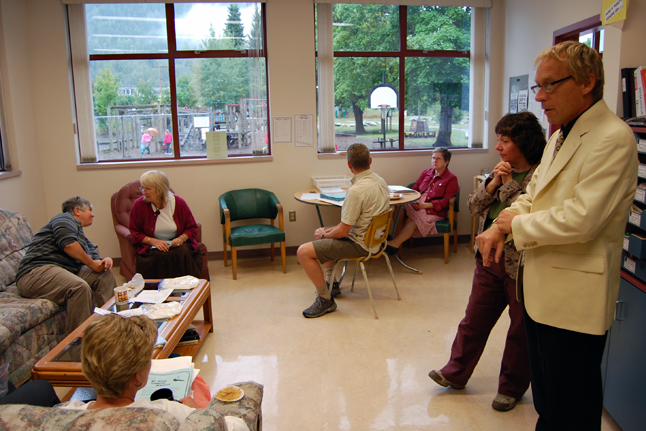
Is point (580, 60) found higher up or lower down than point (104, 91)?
lower down

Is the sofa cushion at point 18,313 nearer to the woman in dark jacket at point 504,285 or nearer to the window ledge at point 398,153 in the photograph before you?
the woman in dark jacket at point 504,285

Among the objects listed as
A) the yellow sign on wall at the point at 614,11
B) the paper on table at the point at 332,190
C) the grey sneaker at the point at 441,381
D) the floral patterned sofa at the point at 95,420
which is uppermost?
the yellow sign on wall at the point at 614,11

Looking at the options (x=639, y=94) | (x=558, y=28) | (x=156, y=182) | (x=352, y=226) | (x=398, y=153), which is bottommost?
(x=352, y=226)

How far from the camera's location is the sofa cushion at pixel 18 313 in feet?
9.23

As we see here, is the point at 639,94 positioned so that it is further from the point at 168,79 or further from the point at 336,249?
the point at 168,79

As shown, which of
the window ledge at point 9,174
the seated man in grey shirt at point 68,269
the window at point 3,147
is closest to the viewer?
the seated man in grey shirt at point 68,269

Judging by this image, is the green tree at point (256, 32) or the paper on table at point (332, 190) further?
the green tree at point (256, 32)

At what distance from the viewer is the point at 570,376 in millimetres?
1682

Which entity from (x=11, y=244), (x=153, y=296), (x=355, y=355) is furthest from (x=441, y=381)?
(x=11, y=244)

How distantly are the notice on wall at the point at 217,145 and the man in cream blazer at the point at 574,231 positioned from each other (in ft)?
13.4

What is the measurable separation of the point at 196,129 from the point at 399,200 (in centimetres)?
242

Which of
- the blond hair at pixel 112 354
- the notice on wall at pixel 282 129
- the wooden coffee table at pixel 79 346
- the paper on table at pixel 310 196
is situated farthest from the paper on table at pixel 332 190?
the blond hair at pixel 112 354

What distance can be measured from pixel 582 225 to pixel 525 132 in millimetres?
901

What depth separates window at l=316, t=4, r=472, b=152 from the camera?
18.1 ft
